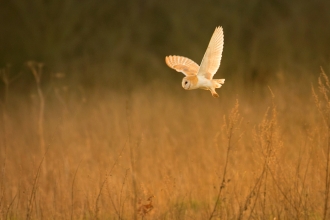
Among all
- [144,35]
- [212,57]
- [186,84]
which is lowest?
[186,84]

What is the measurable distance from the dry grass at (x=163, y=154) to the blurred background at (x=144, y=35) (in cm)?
102

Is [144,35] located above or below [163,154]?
above

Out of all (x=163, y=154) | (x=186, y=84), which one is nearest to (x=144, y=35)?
(x=163, y=154)

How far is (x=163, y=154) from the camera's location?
430cm

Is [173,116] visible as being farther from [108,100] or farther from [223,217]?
[223,217]

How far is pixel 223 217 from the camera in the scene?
8.86 ft

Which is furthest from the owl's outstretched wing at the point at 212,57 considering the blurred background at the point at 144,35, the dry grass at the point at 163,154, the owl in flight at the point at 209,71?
the blurred background at the point at 144,35

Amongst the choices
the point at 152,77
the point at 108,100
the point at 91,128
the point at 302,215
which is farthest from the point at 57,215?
the point at 152,77

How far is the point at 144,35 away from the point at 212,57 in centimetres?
688

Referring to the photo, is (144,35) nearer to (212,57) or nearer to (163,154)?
(163,154)

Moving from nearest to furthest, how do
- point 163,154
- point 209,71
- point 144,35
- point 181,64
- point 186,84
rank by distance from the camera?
point 186,84
point 209,71
point 181,64
point 163,154
point 144,35

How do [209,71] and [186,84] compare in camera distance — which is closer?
[186,84]

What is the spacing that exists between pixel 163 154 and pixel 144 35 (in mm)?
5330

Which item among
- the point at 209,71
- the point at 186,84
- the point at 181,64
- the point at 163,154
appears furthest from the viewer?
the point at 163,154
